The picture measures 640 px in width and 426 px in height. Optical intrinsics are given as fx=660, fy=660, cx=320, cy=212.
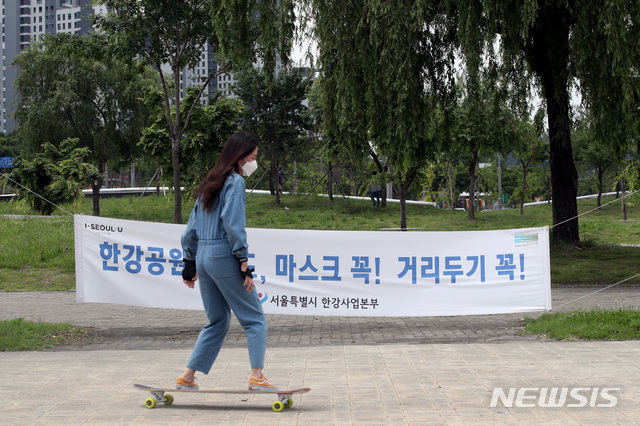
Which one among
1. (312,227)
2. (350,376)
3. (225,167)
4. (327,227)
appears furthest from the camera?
(312,227)

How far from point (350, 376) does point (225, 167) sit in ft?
6.81

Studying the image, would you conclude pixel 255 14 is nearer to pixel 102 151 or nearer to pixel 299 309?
pixel 299 309

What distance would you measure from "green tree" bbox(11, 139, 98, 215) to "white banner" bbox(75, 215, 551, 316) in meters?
17.4

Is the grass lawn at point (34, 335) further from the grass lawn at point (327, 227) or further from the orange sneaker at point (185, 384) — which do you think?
the orange sneaker at point (185, 384)

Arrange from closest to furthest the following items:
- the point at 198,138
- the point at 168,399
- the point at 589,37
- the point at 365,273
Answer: the point at 168,399 < the point at 365,273 < the point at 589,37 < the point at 198,138

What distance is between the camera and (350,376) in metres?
5.54

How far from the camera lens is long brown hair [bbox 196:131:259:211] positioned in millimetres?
4758

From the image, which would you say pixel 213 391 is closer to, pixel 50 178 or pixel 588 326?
pixel 588 326

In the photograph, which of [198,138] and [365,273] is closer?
[365,273]

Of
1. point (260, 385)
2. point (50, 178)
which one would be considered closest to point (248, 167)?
point (260, 385)

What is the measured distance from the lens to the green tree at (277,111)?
33.1m

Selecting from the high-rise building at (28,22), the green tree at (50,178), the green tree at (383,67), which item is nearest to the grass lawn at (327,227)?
the green tree at (50,178)

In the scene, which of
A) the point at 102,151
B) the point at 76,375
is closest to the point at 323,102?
the point at 76,375

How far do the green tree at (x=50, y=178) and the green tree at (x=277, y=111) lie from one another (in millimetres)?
9723
